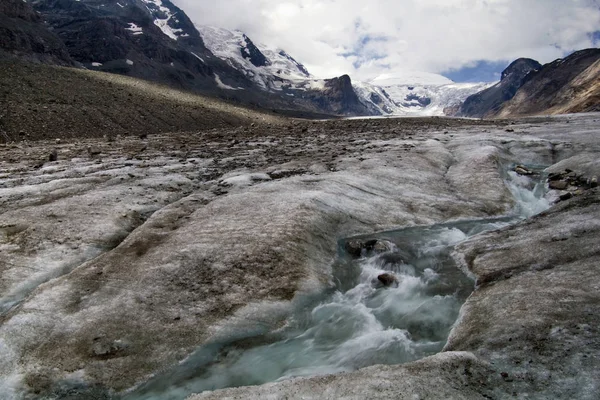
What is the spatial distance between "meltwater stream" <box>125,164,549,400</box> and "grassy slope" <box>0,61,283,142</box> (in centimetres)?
4394

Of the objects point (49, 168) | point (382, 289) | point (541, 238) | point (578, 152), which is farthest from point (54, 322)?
point (578, 152)

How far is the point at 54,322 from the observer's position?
1113 centimetres

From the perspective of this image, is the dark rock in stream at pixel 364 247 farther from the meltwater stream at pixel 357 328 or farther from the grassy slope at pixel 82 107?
the grassy slope at pixel 82 107

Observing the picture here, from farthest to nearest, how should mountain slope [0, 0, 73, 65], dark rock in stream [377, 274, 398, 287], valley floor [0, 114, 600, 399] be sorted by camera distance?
mountain slope [0, 0, 73, 65]
dark rock in stream [377, 274, 398, 287]
valley floor [0, 114, 600, 399]

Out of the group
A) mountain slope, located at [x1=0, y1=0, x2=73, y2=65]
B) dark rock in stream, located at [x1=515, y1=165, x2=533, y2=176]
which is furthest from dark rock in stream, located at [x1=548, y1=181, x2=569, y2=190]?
mountain slope, located at [x1=0, y1=0, x2=73, y2=65]

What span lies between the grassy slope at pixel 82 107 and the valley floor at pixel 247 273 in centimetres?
2653

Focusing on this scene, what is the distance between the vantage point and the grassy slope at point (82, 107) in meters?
48.2

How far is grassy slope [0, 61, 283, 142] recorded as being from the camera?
158 ft

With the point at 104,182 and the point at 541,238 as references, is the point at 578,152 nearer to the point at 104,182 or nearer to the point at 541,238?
the point at 541,238

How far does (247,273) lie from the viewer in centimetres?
1355

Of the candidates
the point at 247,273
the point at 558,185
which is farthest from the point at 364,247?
the point at 558,185

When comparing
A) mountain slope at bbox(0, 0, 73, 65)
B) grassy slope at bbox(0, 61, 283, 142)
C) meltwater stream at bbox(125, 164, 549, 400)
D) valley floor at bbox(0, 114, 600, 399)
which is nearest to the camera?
valley floor at bbox(0, 114, 600, 399)

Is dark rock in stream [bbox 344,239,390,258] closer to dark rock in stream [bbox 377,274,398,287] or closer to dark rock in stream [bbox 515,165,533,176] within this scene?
dark rock in stream [bbox 377,274,398,287]

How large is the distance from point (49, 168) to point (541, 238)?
2811 cm
